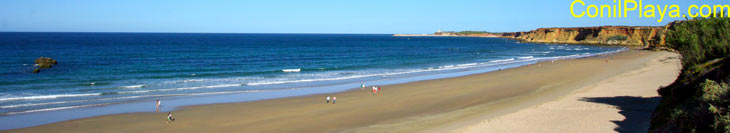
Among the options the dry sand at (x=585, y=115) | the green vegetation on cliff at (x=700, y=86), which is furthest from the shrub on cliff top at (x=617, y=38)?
the green vegetation on cliff at (x=700, y=86)

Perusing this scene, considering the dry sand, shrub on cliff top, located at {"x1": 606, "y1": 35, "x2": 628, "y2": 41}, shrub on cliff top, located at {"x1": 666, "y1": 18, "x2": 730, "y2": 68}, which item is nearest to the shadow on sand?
the dry sand

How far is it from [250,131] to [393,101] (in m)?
8.29

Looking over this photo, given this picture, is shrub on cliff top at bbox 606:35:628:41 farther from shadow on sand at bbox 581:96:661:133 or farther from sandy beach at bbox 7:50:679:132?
shadow on sand at bbox 581:96:661:133

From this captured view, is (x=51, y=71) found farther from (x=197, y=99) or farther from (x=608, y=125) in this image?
(x=608, y=125)

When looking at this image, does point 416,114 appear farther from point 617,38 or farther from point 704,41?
point 617,38

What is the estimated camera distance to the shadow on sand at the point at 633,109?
14.0 m

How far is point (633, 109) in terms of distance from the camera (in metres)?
17.1

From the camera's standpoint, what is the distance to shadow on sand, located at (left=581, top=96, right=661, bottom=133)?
45.9ft

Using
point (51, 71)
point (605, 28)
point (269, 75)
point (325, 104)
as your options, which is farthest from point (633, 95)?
point (605, 28)

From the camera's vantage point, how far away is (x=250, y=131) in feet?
51.8

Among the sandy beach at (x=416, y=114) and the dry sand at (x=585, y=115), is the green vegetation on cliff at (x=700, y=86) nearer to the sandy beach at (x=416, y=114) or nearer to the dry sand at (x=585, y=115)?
the dry sand at (x=585, y=115)

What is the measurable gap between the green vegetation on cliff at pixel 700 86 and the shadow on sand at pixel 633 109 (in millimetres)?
1094

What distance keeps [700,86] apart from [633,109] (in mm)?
6629

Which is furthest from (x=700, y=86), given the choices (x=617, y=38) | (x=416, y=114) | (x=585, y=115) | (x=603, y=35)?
(x=603, y=35)
